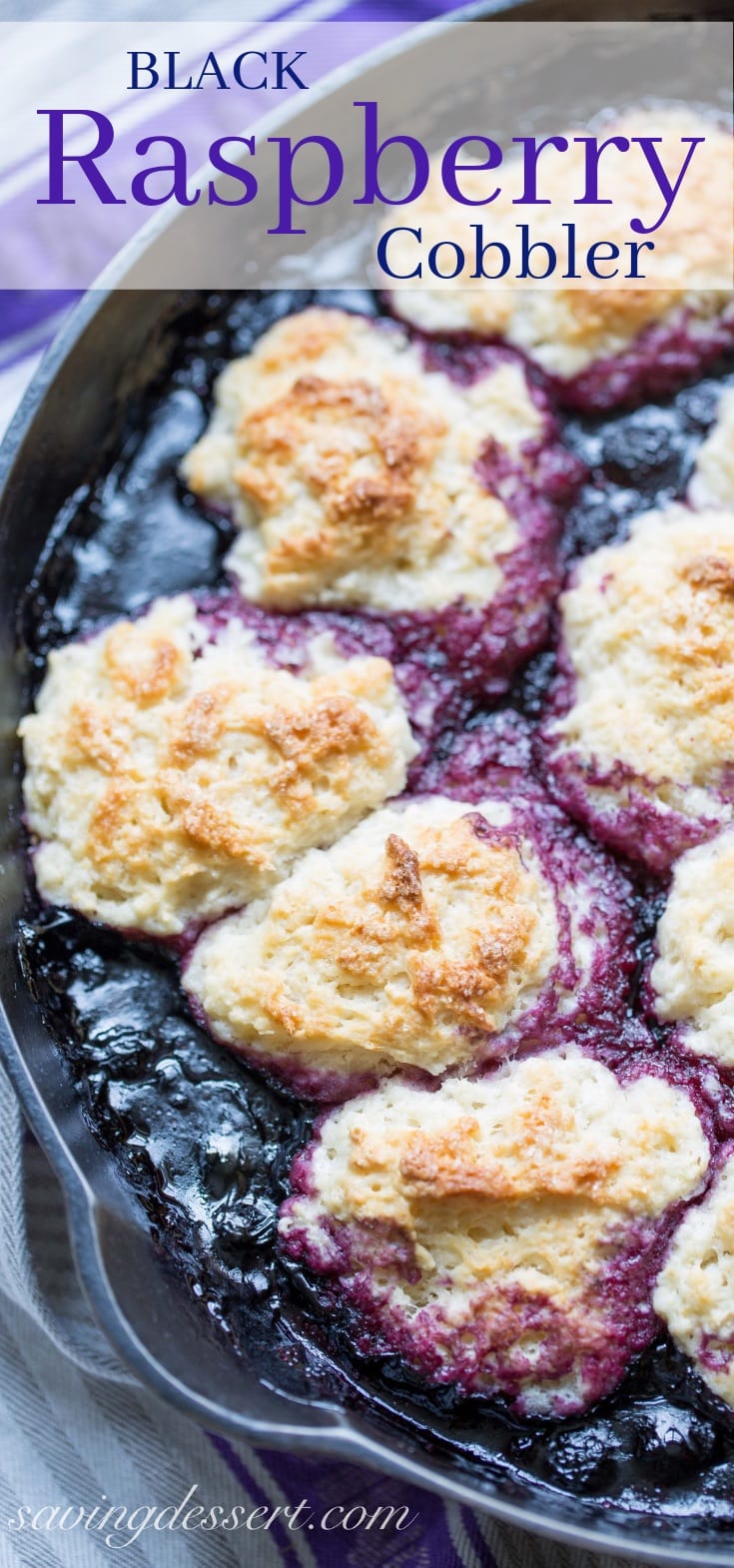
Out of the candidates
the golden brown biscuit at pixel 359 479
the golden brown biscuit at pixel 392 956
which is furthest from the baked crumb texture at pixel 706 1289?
the golden brown biscuit at pixel 359 479

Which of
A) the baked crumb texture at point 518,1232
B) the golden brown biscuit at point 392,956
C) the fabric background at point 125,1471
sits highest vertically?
the golden brown biscuit at point 392,956

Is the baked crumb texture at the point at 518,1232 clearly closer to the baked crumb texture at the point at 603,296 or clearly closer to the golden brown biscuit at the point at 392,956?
the golden brown biscuit at the point at 392,956

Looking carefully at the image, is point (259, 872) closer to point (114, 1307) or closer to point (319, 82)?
point (114, 1307)

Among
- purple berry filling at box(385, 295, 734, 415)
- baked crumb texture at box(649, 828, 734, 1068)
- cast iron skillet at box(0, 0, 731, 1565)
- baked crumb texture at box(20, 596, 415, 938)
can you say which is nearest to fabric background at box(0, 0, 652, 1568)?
cast iron skillet at box(0, 0, 731, 1565)

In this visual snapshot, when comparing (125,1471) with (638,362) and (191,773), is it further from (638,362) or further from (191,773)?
(638,362)

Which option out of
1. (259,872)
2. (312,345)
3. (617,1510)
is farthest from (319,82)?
(617,1510)

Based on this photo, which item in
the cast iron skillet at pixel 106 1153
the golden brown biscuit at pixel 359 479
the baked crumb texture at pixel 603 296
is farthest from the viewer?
the baked crumb texture at pixel 603 296

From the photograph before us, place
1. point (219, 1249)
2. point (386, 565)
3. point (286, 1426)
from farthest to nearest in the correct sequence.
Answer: point (386, 565) → point (219, 1249) → point (286, 1426)
